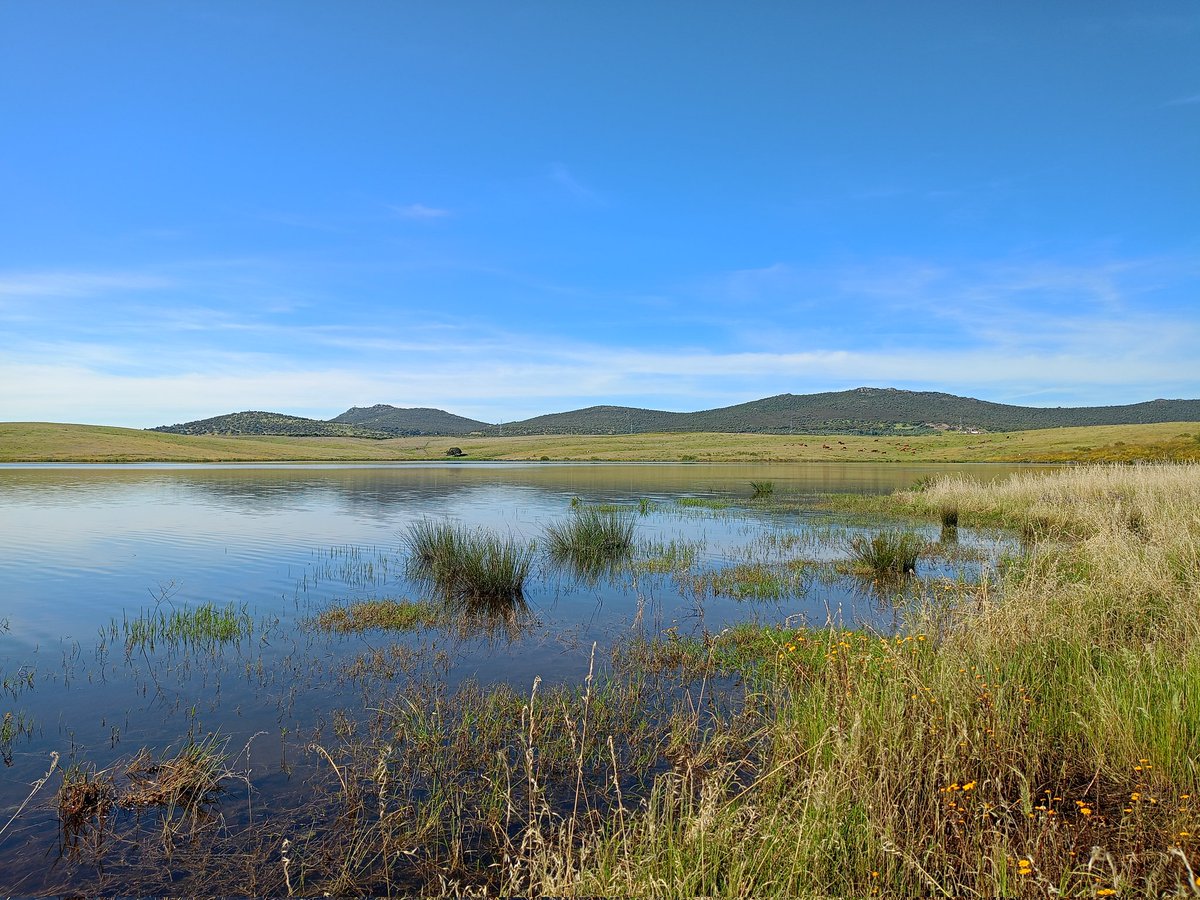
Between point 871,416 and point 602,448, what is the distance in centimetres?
8023

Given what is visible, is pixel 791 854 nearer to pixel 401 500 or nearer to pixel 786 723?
pixel 786 723

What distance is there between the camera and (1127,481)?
24.8 metres

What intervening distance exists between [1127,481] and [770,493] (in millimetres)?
16693

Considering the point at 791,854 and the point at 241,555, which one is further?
the point at 241,555

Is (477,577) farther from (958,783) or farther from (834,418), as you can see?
(834,418)

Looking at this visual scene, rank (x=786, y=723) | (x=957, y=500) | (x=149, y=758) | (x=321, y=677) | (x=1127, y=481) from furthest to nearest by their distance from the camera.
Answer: (x=957, y=500) → (x=1127, y=481) → (x=321, y=677) → (x=149, y=758) → (x=786, y=723)

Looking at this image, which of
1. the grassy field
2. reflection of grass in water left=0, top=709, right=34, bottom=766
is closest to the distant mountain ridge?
the grassy field

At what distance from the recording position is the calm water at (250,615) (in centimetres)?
731

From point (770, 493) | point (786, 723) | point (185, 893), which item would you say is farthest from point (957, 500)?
point (185, 893)

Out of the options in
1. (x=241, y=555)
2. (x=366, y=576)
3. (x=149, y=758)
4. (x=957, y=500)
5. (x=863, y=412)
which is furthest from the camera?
(x=863, y=412)

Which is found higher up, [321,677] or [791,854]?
[791,854]

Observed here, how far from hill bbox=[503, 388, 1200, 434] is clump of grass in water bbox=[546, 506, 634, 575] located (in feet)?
436

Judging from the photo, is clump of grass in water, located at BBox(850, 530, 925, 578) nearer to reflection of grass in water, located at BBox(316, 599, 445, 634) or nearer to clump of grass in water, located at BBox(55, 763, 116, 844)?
reflection of grass in water, located at BBox(316, 599, 445, 634)

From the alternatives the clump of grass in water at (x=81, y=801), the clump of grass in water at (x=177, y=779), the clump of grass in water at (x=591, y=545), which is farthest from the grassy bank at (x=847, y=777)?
the clump of grass in water at (x=591, y=545)
